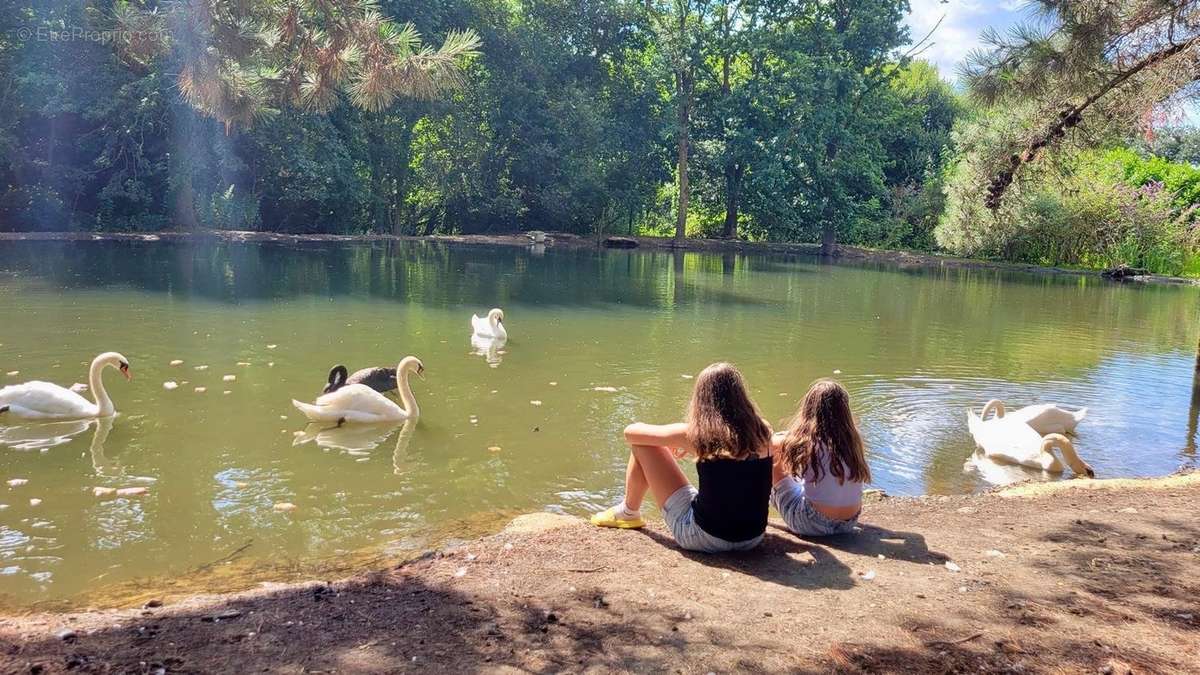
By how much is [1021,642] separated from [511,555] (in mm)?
2379

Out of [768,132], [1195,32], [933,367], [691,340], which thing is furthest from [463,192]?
[1195,32]

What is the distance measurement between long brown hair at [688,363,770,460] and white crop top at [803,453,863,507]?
542 millimetres

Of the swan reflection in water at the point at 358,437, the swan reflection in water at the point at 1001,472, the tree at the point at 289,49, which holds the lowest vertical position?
the swan reflection in water at the point at 1001,472

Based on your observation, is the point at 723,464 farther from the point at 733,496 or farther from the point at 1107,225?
the point at 1107,225

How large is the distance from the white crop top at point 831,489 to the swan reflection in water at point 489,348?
6.27 metres

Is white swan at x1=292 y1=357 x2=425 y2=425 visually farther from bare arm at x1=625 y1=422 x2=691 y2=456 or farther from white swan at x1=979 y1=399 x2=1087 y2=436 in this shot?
white swan at x1=979 y1=399 x2=1087 y2=436

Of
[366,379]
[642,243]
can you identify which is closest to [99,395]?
[366,379]

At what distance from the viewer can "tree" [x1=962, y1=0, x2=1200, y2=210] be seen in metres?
7.37

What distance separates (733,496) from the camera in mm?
4328

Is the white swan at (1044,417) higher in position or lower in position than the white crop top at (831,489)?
lower

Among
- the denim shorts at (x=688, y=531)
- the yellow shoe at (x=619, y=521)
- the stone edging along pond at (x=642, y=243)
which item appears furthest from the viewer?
the stone edging along pond at (x=642, y=243)

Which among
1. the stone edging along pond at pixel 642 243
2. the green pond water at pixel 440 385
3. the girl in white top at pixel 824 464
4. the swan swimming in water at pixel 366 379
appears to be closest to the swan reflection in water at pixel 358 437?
the green pond water at pixel 440 385

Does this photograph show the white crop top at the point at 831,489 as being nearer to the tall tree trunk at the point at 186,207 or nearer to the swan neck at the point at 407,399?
→ the swan neck at the point at 407,399

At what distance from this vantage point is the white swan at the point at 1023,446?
7.17 metres
